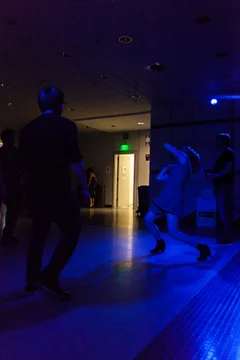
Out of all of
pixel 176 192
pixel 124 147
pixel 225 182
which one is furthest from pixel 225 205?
pixel 124 147

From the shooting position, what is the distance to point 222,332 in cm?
182

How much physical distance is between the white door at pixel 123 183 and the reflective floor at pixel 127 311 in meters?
10.6

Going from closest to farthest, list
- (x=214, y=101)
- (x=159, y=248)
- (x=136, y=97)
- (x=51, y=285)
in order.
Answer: (x=51, y=285)
(x=159, y=248)
(x=214, y=101)
(x=136, y=97)

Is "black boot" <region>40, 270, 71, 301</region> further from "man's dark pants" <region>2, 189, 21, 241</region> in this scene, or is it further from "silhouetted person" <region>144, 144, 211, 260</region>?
"man's dark pants" <region>2, 189, 21, 241</region>

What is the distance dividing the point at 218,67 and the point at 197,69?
393 mm

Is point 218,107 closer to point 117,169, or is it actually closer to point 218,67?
point 218,67

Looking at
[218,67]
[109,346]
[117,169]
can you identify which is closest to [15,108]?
[117,169]

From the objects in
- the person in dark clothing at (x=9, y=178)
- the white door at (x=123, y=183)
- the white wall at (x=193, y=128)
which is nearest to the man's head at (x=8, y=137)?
the person in dark clothing at (x=9, y=178)

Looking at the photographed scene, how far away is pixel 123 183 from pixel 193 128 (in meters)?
6.23

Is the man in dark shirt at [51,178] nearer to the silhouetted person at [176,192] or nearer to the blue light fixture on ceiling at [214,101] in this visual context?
the silhouetted person at [176,192]

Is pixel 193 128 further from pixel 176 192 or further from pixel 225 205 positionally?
pixel 176 192

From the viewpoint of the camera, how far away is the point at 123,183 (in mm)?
14422

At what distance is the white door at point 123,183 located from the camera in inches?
563

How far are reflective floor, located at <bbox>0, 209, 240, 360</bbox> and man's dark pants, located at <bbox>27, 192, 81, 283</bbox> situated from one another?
23 centimetres
